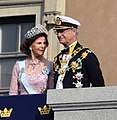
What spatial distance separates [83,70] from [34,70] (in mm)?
635

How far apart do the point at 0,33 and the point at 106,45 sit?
1.52 meters

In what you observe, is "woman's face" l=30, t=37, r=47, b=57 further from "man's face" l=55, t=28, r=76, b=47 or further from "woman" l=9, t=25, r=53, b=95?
"man's face" l=55, t=28, r=76, b=47

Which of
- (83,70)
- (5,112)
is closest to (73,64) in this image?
(83,70)

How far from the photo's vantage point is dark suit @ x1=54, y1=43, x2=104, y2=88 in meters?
6.99

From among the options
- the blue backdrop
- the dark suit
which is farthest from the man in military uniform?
the blue backdrop

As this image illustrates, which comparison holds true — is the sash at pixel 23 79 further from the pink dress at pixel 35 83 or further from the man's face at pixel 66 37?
the man's face at pixel 66 37

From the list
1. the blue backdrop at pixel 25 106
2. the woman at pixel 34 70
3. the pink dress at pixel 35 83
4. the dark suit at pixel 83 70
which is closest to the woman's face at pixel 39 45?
the woman at pixel 34 70

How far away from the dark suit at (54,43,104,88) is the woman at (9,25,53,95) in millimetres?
327

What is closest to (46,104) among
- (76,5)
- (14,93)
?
(14,93)

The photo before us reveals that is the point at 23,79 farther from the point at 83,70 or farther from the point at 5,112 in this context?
the point at 83,70

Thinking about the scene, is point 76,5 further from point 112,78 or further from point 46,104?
point 46,104

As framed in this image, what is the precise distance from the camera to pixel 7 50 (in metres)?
10.7

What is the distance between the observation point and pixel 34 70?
755cm

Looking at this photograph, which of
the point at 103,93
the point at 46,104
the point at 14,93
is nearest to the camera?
the point at 103,93
